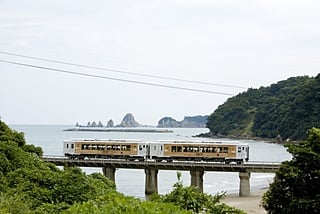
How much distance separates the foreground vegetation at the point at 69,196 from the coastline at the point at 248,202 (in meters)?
12.3

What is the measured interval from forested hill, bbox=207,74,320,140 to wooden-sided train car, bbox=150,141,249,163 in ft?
141

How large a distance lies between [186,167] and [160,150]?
4.27 metres

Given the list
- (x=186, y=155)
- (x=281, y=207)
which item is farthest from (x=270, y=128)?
(x=281, y=207)

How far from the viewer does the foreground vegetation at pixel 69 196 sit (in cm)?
871

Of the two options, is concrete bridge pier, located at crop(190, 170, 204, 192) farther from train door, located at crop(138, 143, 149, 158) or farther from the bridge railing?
train door, located at crop(138, 143, 149, 158)

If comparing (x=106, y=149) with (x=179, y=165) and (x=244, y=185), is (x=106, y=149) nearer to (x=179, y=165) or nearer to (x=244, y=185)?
(x=179, y=165)

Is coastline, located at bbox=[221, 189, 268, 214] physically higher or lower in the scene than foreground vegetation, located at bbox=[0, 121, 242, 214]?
lower

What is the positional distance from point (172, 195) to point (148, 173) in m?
30.0

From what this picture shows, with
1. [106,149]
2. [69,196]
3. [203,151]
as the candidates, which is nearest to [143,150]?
[106,149]

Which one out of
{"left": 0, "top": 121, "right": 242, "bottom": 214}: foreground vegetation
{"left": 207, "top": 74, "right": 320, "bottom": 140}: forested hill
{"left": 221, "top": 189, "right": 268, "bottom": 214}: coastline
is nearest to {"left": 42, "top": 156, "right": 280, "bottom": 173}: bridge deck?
{"left": 221, "top": 189, "right": 268, "bottom": 214}: coastline

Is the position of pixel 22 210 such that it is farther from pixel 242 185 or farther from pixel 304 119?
pixel 304 119

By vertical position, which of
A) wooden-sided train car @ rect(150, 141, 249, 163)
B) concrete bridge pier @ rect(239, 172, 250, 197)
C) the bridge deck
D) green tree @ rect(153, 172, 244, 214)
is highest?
wooden-sided train car @ rect(150, 141, 249, 163)

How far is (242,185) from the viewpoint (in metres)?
40.4

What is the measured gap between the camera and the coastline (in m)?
32.8
